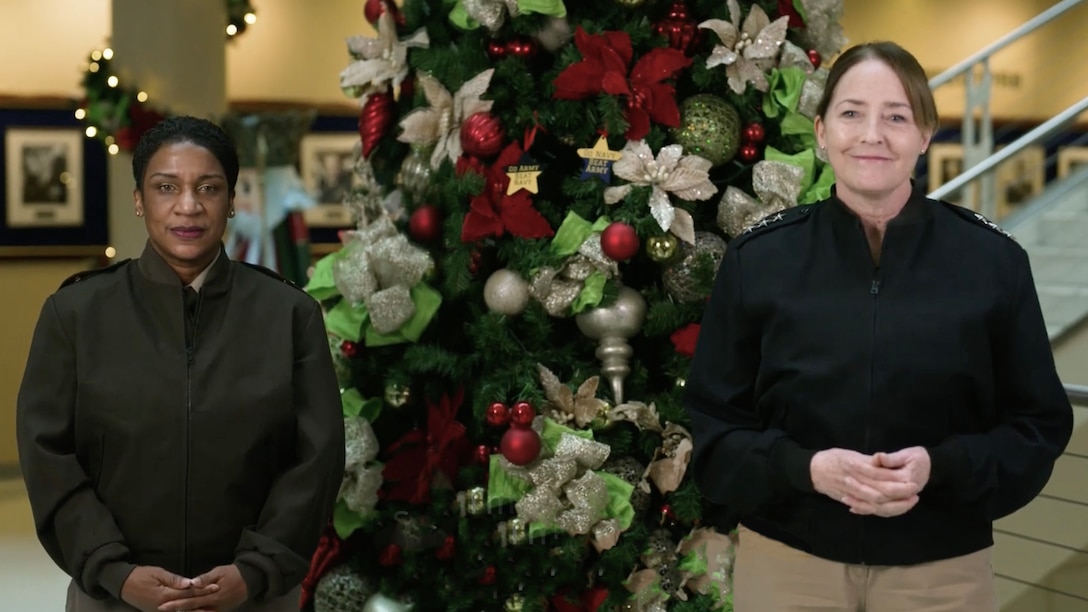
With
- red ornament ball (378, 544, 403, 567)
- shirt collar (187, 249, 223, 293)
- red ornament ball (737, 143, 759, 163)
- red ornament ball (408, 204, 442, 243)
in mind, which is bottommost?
red ornament ball (378, 544, 403, 567)

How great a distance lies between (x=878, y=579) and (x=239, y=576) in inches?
41.5

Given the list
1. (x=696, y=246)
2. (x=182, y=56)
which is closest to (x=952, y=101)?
(x=182, y=56)

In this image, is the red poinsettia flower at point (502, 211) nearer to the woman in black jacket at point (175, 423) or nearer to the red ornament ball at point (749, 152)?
the red ornament ball at point (749, 152)

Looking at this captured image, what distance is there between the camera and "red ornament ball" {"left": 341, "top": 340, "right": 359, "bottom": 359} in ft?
12.0

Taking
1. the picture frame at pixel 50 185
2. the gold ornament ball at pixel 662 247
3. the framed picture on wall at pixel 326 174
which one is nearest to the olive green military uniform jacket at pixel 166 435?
the gold ornament ball at pixel 662 247

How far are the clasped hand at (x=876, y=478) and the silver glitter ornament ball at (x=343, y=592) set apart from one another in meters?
2.03

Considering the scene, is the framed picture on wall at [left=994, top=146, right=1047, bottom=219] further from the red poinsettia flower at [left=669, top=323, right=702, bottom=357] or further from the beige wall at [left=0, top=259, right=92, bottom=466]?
the red poinsettia flower at [left=669, top=323, right=702, bottom=357]

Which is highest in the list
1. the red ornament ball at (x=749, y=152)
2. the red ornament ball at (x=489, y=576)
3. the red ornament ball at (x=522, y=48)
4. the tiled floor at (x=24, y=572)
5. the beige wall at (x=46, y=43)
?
the beige wall at (x=46, y=43)

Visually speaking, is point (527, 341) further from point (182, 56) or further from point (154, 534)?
point (182, 56)

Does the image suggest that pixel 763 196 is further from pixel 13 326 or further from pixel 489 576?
pixel 13 326

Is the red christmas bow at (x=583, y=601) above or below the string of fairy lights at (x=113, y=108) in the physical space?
below

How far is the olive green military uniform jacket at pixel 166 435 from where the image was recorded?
2254 millimetres

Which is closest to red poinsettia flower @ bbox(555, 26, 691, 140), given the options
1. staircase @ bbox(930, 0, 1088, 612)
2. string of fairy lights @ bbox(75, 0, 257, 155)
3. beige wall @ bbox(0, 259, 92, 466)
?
staircase @ bbox(930, 0, 1088, 612)

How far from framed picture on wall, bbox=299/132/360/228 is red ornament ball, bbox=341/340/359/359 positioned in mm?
6245
